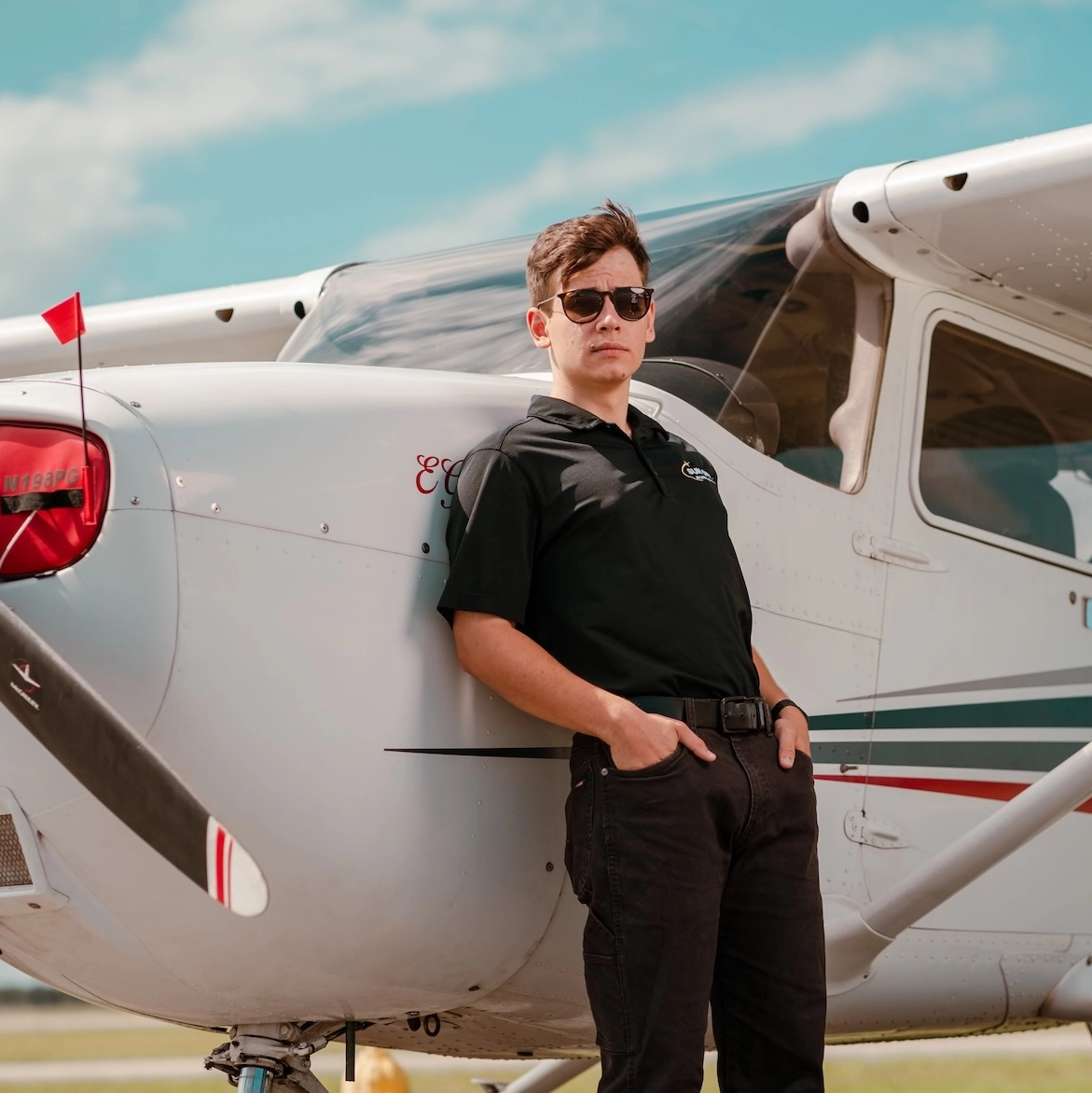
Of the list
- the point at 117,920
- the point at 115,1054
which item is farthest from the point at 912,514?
the point at 115,1054

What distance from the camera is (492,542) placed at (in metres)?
2.56

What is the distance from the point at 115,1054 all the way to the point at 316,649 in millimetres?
27988

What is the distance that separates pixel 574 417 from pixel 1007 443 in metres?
1.84

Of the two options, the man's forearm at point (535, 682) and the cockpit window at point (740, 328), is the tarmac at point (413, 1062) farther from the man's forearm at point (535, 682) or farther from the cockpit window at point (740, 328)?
the man's forearm at point (535, 682)

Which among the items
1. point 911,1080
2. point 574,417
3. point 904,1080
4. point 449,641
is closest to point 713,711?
point 449,641

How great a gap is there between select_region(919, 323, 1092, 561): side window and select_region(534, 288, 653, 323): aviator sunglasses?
1253 mm

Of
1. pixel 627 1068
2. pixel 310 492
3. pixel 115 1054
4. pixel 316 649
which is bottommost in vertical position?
pixel 115 1054

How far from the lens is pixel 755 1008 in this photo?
104 inches

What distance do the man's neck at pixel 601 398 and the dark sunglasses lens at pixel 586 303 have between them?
122mm

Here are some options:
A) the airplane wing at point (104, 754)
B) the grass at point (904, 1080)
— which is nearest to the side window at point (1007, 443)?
the airplane wing at point (104, 754)

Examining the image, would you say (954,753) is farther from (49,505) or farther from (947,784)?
(49,505)

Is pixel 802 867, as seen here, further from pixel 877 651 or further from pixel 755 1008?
pixel 877 651

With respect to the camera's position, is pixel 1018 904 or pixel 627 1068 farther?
pixel 1018 904

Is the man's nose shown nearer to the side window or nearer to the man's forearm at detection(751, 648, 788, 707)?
the man's forearm at detection(751, 648, 788, 707)
